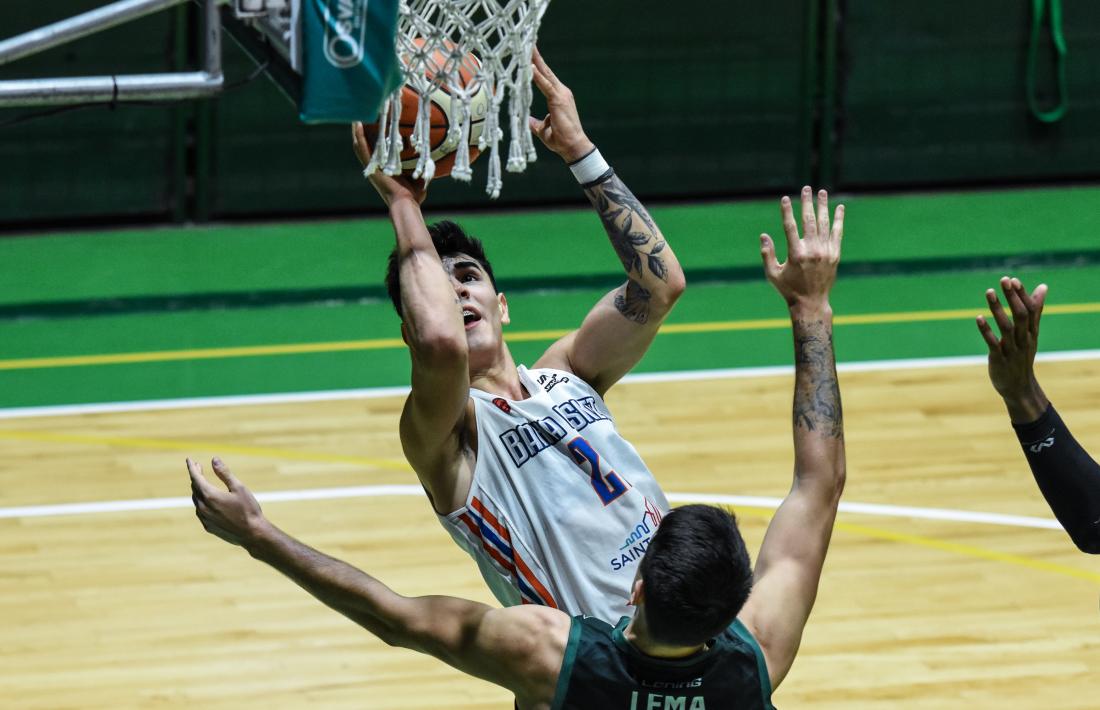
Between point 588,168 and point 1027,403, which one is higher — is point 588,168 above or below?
above

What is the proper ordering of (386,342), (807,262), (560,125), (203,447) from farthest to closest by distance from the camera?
(386,342) < (203,447) < (560,125) < (807,262)

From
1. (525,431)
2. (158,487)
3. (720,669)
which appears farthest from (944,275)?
(720,669)

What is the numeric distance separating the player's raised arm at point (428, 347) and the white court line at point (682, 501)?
321cm

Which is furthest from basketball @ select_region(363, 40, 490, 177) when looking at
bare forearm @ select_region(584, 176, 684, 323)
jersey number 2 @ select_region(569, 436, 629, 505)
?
jersey number 2 @ select_region(569, 436, 629, 505)

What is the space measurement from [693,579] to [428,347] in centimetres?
87

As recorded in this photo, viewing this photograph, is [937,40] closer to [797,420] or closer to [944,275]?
[944,275]

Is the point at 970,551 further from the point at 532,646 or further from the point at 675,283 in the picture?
the point at 532,646

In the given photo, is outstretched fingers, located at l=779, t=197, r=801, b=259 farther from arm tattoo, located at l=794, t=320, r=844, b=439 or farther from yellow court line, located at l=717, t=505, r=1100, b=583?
yellow court line, located at l=717, t=505, r=1100, b=583

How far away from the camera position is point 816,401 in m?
3.93

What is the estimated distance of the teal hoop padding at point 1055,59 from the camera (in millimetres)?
11984

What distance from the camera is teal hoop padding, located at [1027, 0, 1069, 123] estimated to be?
11984 mm

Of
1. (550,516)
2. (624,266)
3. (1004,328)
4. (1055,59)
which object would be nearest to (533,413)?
(550,516)

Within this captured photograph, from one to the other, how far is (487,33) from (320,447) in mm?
4156

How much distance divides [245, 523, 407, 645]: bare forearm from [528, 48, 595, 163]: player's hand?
4.48 feet
